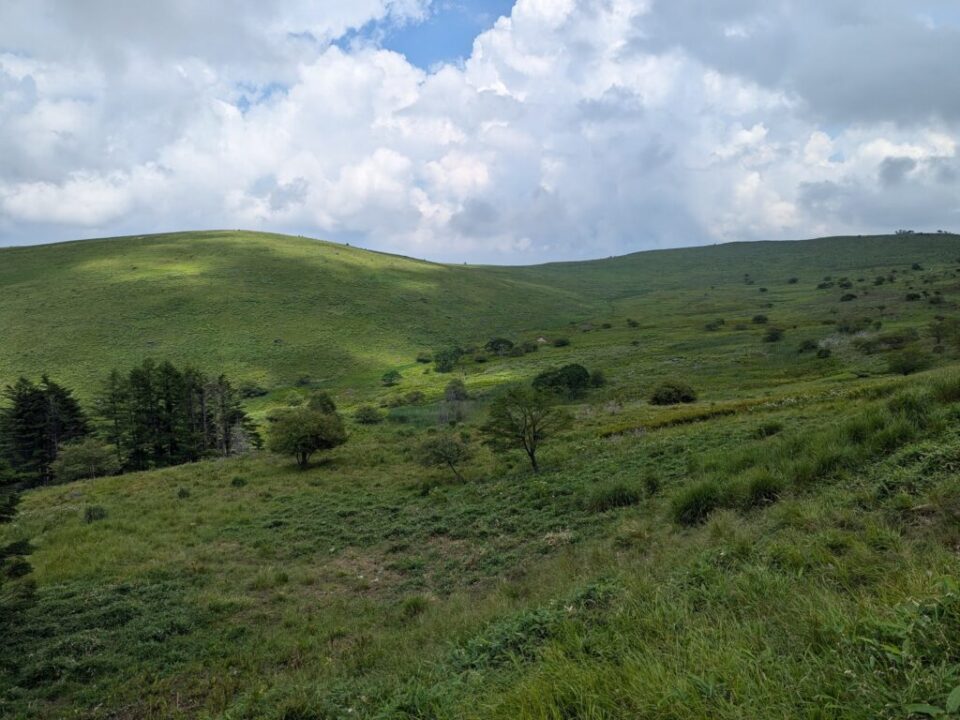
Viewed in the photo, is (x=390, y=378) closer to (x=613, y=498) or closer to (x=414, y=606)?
(x=613, y=498)

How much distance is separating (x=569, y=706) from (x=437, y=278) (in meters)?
149

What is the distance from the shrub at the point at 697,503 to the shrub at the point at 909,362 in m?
41.1

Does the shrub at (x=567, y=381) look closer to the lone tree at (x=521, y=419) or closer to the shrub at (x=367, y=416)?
the shrub at (x=367, y=416)

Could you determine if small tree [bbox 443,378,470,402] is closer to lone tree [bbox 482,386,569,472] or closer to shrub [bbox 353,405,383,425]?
shrub [bbox 353,405,383,425]

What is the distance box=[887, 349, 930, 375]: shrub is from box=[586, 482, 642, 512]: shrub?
38.5 meters

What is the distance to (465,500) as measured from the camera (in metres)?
20.8

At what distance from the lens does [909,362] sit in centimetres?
4125

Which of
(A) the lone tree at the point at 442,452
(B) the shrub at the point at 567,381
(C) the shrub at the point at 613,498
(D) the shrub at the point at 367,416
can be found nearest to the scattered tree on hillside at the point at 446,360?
(B) the shrub at the point at 567,381

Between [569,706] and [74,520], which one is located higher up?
[569,706]

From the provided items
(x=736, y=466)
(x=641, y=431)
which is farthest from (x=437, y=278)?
(x=736, y=466)

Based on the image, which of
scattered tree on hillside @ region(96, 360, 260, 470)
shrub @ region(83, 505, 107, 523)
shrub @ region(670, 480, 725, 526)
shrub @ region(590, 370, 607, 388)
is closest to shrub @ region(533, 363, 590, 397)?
shrub @ region(590, 370, 607, 388)

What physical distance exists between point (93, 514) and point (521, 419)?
20.5m

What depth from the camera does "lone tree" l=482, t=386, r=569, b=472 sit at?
2467 cm

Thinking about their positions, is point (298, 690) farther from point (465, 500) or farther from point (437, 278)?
point (437, 278)
